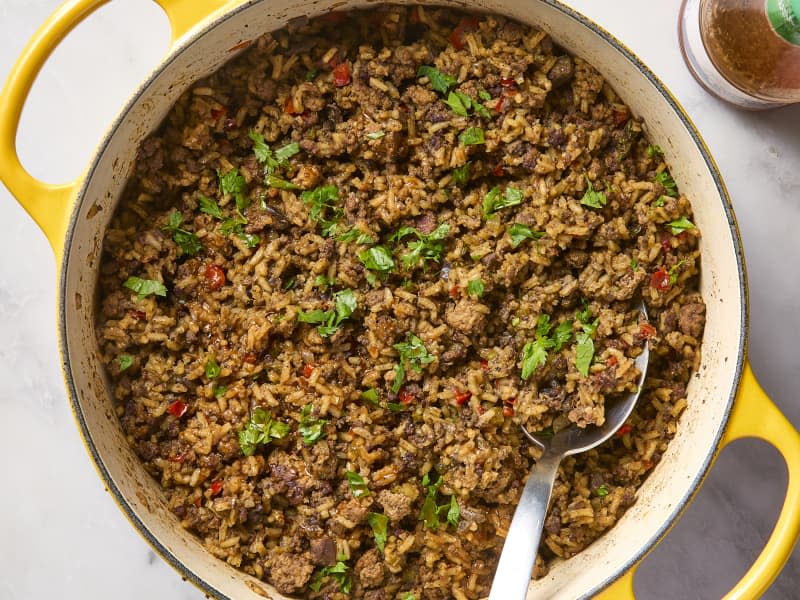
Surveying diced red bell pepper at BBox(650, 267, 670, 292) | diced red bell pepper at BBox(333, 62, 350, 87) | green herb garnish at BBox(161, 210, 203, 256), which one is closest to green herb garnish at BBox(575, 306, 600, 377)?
diced red bell pepper at BBox(650, 267, 670, 292)

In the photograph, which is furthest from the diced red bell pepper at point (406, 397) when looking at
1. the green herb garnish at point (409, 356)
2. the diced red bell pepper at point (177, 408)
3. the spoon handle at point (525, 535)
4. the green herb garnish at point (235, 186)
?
the green herb garnish at point (235, 186)

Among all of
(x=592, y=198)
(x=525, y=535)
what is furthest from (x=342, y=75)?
(x=525, y=535)

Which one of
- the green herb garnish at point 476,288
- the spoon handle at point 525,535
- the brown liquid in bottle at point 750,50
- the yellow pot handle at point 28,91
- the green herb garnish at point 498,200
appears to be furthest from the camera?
the brown liquid in bottle at point 750,50

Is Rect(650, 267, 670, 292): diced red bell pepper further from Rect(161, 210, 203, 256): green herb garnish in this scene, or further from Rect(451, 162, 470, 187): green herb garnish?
Rect(161, 210, 203, 256): green herb garnish

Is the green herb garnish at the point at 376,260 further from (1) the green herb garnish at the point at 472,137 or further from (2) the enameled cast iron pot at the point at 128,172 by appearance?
(2) the enameled cast iron pot at the point at 128,172

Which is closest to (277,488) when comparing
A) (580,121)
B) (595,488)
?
(595,488)

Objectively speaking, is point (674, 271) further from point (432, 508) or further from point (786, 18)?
point (432, 508)
